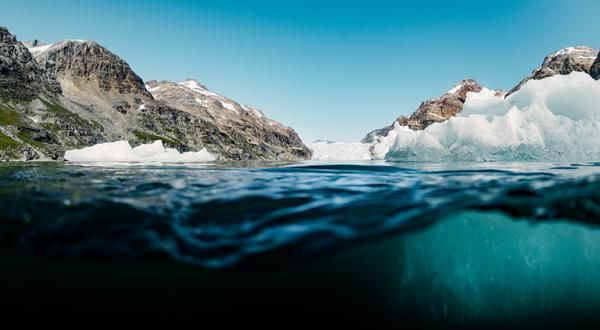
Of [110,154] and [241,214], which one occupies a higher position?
[110,154]

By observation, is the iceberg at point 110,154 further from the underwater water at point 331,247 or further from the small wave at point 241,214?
the underwater water at point 331,247

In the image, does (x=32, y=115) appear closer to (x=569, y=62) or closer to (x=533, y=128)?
(x=533, y=128)

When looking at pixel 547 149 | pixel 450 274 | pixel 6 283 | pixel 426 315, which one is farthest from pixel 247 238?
pixel 547 149

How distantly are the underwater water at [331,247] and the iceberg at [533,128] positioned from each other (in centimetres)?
2821

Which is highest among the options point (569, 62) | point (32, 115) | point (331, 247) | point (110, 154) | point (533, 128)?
point (569, 62)

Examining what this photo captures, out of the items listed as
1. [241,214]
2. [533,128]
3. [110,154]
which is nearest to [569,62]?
[533,128]

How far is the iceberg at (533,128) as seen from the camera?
33719 mm

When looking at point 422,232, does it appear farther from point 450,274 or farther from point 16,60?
point 16,60

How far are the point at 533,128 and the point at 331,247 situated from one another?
3926 centimetres

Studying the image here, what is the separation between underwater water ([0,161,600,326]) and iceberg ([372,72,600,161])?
28.2 meters

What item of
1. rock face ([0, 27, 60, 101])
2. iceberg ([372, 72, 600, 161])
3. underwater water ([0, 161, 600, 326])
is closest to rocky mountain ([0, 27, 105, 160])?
rock face ([0, 27, 60, 101])

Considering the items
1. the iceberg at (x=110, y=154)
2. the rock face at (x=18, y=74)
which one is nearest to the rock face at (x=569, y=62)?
the iceberg at (x=110, y=154)

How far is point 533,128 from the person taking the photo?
37562 millimetres

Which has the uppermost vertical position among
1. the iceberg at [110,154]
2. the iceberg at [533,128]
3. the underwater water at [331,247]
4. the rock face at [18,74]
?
the rock face at [18,74]
